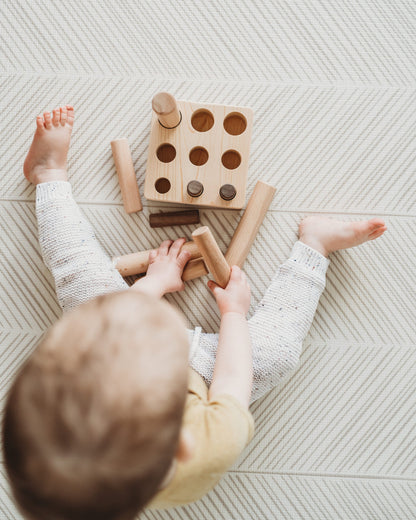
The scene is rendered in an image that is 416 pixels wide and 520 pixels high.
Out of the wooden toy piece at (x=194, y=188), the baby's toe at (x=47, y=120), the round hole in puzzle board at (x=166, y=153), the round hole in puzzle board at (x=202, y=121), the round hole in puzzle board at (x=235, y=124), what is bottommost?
the baby's toe at (x=47, y=120)

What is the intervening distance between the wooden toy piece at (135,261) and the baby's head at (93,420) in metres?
0.32

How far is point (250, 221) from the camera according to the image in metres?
0.71

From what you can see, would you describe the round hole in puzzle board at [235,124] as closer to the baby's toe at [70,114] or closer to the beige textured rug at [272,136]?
the beige textured rug at [272,136]

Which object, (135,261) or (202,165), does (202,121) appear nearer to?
(202,165)

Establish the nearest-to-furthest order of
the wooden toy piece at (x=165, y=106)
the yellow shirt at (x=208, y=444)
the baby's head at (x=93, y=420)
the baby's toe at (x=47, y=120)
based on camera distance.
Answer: the baby's head at (x=93, y=420) → the yellow shirt at (x=208, y=444) → the wooden toy piece at (x=165, y=106) → the baby's toe at (x=47, y=120)

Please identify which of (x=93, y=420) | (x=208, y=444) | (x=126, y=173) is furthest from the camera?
(x=126, y=173)

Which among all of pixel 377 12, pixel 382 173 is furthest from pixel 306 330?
pixel 377 12

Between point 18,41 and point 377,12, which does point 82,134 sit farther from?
point 377,12

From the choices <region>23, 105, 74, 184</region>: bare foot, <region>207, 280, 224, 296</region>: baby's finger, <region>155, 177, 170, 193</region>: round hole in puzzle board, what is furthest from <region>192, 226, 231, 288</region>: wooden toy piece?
<region>23, 105, 74, 184</region>: bare foot

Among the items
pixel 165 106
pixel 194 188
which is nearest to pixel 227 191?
pixel 194 188

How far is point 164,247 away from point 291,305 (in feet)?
0.74

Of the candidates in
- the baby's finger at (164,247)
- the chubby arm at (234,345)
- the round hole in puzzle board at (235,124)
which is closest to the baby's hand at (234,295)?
the chubby arm at (234,345)

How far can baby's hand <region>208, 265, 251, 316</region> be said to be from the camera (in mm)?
662

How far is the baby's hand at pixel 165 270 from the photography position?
0.68m
